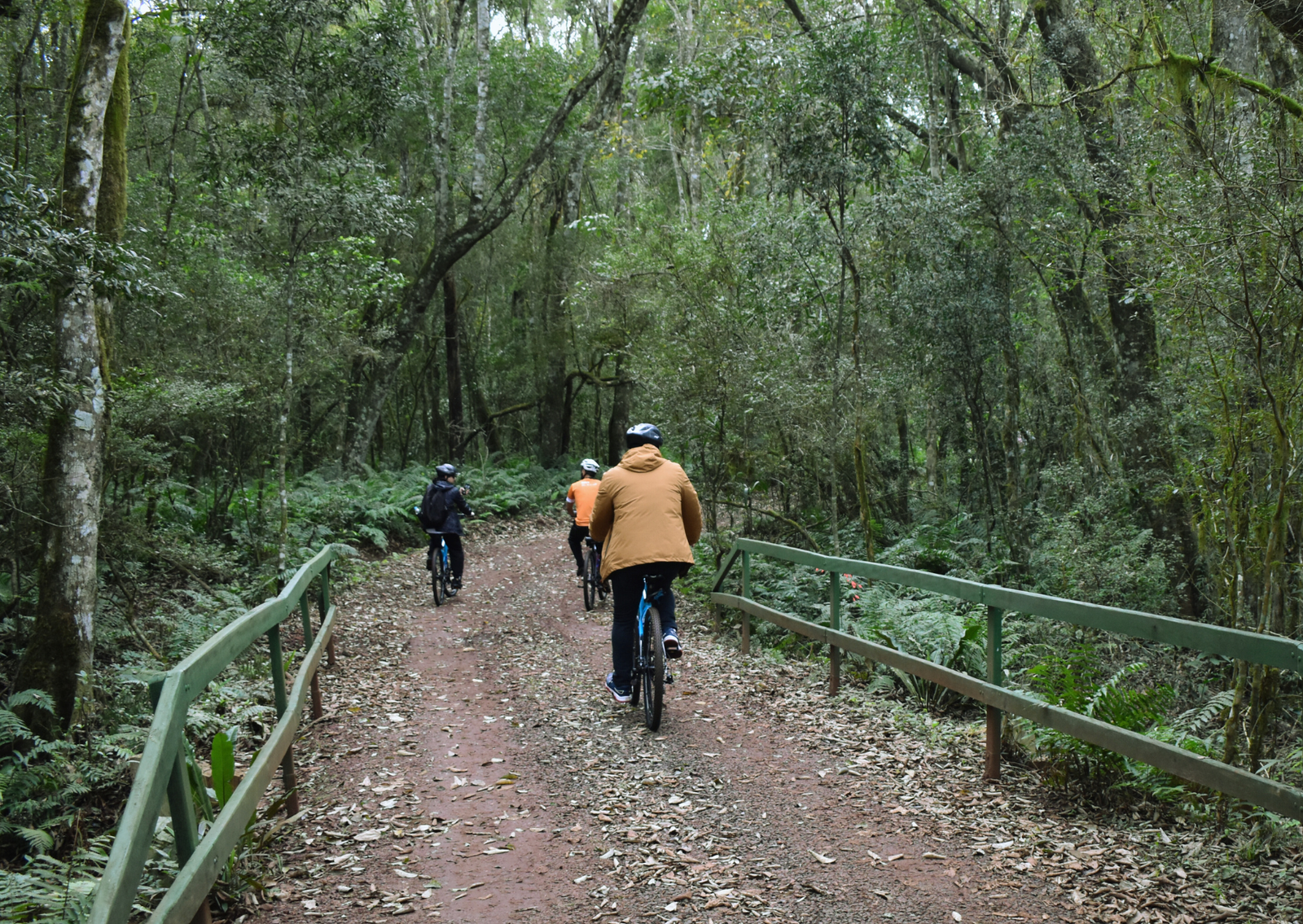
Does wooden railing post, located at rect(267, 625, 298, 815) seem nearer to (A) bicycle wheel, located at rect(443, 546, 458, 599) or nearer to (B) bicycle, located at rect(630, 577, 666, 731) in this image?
(B) bicycle, located at rect(630, 577, 666, 731)

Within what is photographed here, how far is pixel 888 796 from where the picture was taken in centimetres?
493

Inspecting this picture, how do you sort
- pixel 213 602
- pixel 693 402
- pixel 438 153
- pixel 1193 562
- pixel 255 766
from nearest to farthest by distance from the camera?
pixel 255 766 < pixel 213 602 < pixel 1193 562 < pixel 693 402 < pixel 438 153

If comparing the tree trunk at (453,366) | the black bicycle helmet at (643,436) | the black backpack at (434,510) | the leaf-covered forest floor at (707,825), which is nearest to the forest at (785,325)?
the leaf-covered forest floor at (707,825)

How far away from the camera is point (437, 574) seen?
12.3 meters

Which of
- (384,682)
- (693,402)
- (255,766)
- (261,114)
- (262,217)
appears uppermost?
(261,114)

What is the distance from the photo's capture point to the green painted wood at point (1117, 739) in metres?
3.26

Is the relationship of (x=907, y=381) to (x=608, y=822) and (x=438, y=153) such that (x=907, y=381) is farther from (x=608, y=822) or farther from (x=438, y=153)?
(x=438, y=153)

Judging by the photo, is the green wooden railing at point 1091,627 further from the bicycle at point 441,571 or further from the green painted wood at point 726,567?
the bicycle at point 441,571

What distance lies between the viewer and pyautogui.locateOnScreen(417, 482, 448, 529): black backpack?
1205cm

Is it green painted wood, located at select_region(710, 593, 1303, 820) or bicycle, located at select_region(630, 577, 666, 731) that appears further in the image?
bicycle, located at select_region(630, 577, 666, 731)

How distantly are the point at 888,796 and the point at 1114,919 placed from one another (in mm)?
1529

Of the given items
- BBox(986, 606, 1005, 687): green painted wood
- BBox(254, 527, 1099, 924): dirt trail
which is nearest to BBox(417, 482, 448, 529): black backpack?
BBox(254, 527, 1099, 924): dirt trail

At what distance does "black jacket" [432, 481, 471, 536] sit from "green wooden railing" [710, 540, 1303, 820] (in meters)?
6.50

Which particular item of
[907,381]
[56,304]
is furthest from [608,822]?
[907,381]
